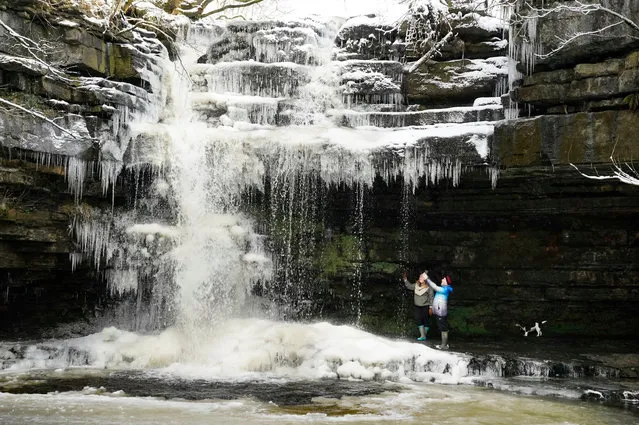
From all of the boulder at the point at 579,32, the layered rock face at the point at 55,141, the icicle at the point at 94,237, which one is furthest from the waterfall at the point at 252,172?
the boulder at the point at 579,32

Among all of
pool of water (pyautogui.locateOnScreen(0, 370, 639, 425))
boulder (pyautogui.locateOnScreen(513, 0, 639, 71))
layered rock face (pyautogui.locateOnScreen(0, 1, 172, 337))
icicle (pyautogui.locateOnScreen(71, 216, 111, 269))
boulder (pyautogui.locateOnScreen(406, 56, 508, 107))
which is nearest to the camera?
pool of water (pyautogui.locateOnScreen(0, 370, 639, 425))

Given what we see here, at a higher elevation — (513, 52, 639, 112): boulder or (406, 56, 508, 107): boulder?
(406, 56, 508, 107): boulder

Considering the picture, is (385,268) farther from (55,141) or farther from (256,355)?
(55,141)

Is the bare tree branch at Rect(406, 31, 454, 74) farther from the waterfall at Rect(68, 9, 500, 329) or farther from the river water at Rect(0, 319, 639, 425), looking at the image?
the river water at Rect(0, 319, 639, 425)

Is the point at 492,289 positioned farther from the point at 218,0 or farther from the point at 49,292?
the point at 218,0

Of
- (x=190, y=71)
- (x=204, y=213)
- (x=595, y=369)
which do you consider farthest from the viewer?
(x=190, y=71)

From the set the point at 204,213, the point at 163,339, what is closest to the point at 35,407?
the point at 163,339

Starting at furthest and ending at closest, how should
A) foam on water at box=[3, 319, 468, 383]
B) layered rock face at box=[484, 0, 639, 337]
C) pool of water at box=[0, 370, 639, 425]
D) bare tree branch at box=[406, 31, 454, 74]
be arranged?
bare tree branch at box=[406, 31, 454, 74] → foam on water at box=[3, 319, 468, 383] → layered rock face at box=[484, 0, 639, 337] → pool of water at box=[0, 370, 639, 425]

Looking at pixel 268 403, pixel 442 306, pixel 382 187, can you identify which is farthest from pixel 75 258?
pixel 442 306

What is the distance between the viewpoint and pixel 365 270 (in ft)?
50.0

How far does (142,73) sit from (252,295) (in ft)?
18.8

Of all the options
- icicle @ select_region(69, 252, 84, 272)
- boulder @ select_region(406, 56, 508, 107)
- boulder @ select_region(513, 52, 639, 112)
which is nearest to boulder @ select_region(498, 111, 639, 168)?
boulder @ select_region(513, 52, 639, 112)

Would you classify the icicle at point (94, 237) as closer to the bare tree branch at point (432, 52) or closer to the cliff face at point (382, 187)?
the cliff face at point (382, 187)

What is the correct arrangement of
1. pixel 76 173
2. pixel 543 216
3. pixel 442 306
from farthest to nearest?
pixel 543 216, pixel 442 306, pixel 76 173
